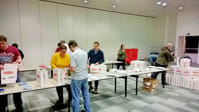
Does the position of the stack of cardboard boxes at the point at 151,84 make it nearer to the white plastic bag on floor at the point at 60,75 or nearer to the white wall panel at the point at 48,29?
the white plastic bag on floor at the point at 60,75

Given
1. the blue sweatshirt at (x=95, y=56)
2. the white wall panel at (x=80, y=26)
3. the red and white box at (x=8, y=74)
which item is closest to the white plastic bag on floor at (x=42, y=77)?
the red and white box at (x=8, y=74)

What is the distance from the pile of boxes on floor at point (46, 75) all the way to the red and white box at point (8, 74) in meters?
0.36

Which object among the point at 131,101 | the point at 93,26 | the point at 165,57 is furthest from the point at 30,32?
the point at 165,57

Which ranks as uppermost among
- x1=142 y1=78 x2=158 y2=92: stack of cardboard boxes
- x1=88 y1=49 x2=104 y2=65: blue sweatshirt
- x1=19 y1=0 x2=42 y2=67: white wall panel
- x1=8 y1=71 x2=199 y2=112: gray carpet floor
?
x1=19 y1=0 x2=42 y2=67: white wall panel

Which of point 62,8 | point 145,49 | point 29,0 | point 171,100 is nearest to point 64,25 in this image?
point 62,8

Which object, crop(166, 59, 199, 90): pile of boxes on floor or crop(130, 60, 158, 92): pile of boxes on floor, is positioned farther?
crop(166, 59, 199, 90): pile of boxes on floor

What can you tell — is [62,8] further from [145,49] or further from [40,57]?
[145,49]

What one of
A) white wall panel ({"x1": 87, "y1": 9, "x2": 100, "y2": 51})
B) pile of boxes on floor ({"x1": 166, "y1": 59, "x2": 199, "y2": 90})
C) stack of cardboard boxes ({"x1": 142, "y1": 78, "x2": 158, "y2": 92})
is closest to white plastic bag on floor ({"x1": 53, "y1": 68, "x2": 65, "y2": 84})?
stack of cardboard boxes ({"x1": 142, "y1": 78, "x2": 158, "y2": 92})

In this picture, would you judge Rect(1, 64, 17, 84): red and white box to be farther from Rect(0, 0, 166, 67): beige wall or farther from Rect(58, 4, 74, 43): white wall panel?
Rect(58, 4, 74, 43): white wall panel

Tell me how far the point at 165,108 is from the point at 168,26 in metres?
8.70

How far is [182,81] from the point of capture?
4.33m

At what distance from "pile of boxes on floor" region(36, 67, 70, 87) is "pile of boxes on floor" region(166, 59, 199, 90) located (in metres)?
3.85

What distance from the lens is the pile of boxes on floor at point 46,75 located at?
219 cm

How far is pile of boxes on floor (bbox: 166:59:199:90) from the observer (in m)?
4.09
